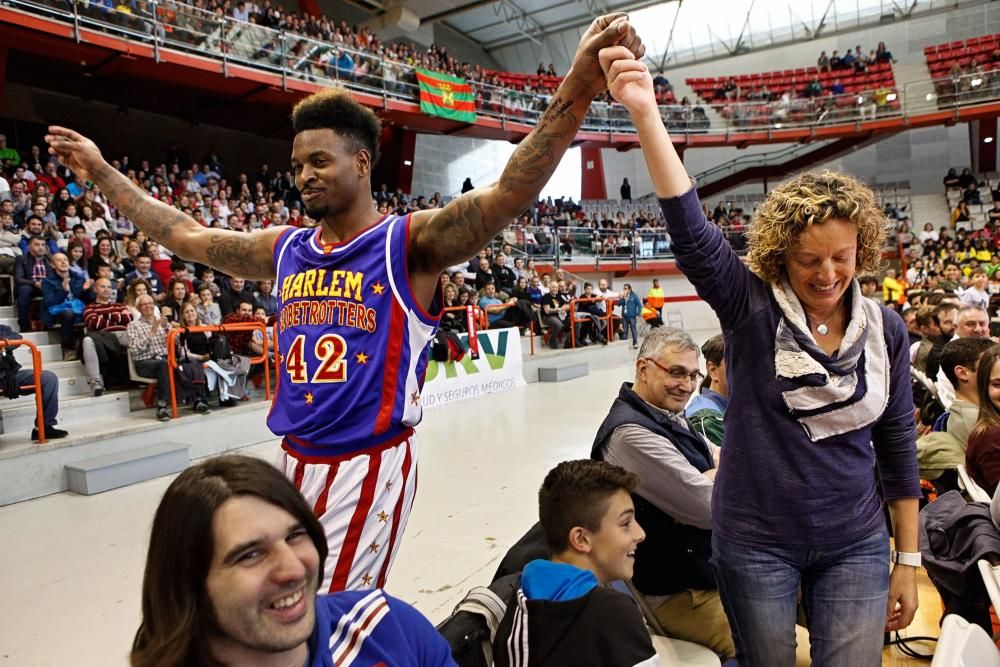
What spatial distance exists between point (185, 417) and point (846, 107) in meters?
22.6

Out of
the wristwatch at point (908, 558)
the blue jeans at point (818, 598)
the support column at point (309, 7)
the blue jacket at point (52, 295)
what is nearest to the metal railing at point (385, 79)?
the support column at point (309, 7)

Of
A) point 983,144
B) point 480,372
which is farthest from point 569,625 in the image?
point 983,144

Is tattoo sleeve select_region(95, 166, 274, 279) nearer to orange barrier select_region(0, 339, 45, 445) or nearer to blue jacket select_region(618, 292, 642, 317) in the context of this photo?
orange barrier select_region(0, 339, 45, 445)

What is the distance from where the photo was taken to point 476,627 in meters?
1.63

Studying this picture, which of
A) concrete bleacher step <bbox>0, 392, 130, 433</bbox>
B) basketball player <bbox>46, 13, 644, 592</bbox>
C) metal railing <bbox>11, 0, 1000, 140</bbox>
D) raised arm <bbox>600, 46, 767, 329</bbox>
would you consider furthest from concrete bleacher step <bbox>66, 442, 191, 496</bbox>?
metal railing <bbox>11, 0, 1000, 140</bbox>

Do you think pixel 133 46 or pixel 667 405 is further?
pixel 133 46

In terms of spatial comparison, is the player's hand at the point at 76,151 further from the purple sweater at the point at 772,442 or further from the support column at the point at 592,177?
the support column at the point at 592,177

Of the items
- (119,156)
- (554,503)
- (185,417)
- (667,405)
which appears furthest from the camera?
(119,156)

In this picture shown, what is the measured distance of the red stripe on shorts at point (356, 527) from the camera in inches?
65.4

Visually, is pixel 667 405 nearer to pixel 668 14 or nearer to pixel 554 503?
pixel 554 503

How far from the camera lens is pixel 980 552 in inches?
92.0

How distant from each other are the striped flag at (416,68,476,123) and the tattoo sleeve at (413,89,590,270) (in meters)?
15.5

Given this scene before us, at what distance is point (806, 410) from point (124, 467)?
18.0ft

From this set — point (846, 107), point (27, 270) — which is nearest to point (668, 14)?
point (846, 107)
